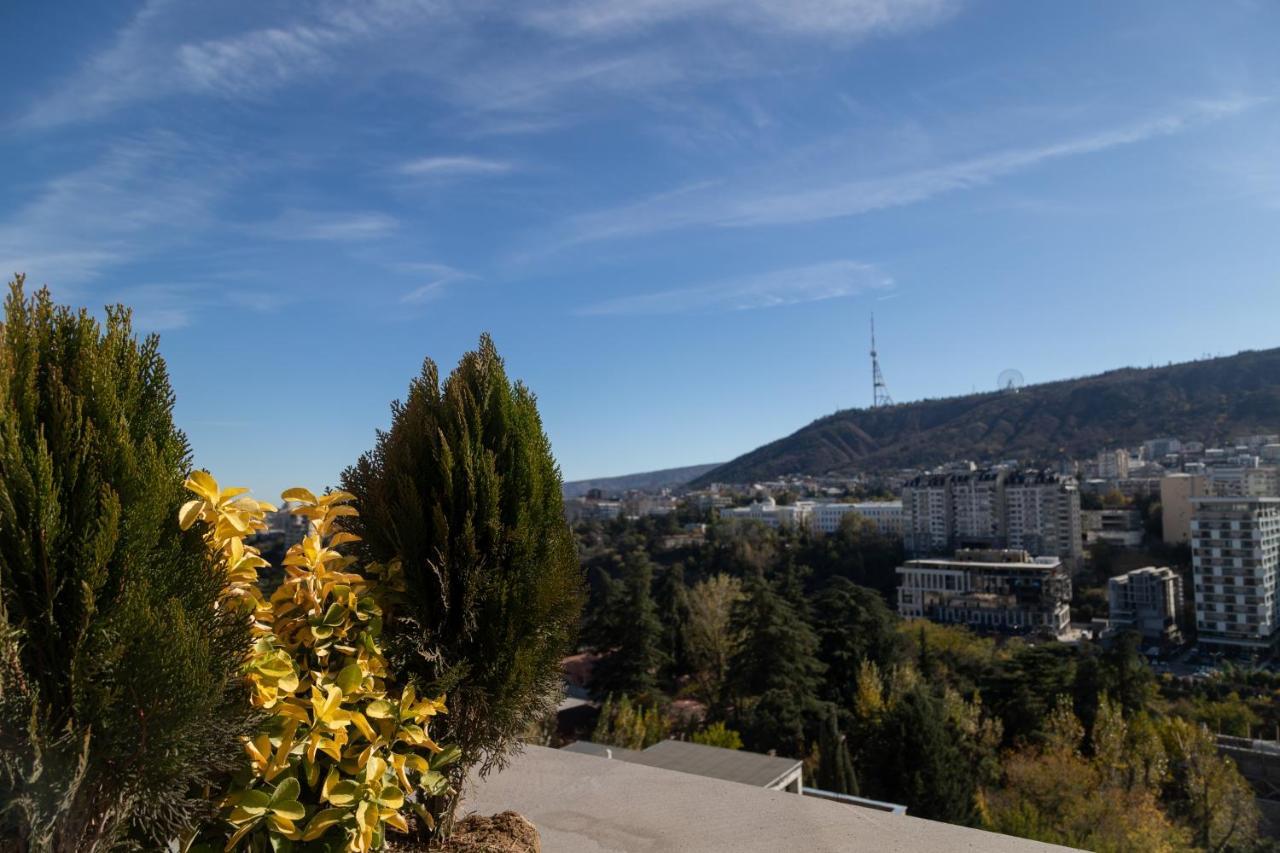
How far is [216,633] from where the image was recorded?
1.27 m

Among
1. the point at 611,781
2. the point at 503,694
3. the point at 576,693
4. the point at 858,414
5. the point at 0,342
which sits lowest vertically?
the point at 576,693

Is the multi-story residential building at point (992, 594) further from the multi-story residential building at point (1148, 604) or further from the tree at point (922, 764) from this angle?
the tree at point (922, 764)

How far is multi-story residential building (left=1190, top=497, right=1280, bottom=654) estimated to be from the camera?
87.8 ft

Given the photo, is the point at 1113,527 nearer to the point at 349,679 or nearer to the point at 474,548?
the point at 474,548

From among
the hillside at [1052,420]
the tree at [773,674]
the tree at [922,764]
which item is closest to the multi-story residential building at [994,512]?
the hillside at [1052,420]

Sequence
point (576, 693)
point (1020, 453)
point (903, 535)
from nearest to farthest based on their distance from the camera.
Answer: point (576, 693)
point (903, 535)
point (1020, 453)

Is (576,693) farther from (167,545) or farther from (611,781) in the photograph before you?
(167,545)

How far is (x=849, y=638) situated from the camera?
58.9ft

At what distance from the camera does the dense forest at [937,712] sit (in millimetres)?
10906

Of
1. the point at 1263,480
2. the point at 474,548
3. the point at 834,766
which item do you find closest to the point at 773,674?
the point at 834,766

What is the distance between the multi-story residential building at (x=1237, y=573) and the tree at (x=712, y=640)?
19.3 meters

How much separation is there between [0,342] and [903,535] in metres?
47.2

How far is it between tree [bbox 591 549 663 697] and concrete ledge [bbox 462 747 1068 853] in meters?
13.9

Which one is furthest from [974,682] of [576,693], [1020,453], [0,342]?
[1020,453]
